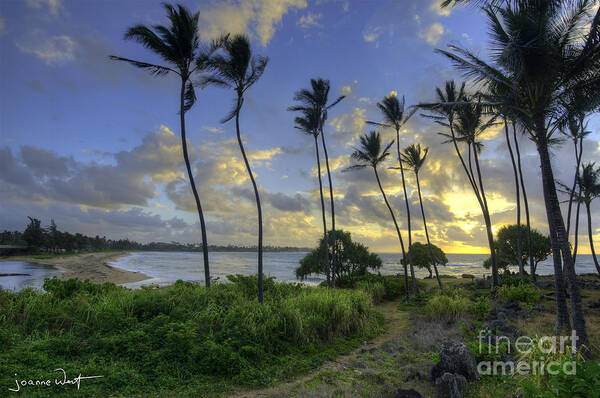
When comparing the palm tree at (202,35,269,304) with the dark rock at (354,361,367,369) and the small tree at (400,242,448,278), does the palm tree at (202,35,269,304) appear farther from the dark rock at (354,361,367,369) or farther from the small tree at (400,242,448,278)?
the small tree at (400,242,448,278)

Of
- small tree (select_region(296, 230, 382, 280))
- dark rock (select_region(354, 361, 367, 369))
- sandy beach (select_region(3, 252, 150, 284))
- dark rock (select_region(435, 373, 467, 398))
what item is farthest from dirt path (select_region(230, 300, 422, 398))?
sandy beach (select_region(3, 252, 150, 284))

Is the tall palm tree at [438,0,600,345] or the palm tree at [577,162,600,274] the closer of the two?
the tall palm tree at [438,0,600,345]

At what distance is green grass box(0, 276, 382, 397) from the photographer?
13.9ft

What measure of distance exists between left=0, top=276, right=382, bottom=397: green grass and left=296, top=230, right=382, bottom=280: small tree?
13187mm

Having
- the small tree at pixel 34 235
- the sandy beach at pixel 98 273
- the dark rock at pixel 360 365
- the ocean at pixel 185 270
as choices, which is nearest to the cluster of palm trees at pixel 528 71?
the dark rock at pixel 360 365

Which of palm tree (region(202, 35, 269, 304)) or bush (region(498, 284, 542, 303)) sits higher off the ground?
palm tree (region(202, 35, 269, 304))

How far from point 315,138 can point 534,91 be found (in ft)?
33.2

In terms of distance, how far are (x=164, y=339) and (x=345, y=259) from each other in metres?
17.1

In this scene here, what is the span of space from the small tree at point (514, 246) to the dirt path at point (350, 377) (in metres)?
28.4

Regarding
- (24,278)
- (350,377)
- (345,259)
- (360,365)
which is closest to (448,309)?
(360,365)

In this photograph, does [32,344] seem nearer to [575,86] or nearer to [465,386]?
[465,386]

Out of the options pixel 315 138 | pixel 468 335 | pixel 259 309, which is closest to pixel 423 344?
pixel 468 335

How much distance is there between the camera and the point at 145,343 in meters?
5.25

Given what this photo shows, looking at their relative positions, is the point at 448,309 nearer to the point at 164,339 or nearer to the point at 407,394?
the point at 407,394
